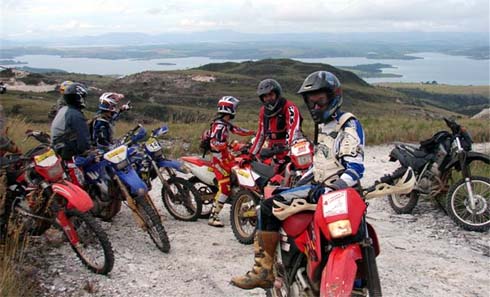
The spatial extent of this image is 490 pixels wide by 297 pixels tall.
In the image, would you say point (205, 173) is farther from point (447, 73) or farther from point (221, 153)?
point (447, 73)

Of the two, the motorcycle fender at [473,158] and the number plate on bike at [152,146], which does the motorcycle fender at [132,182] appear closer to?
the number plate on bike at [152,146]

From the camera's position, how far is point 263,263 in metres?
4.10

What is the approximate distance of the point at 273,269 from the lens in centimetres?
409

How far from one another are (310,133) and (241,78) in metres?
64.7

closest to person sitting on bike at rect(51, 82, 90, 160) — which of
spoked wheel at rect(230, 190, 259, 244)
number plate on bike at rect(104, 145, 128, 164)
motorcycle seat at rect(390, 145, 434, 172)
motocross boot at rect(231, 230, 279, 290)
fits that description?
number plate on bike at rect(104, 145, 128, 164)

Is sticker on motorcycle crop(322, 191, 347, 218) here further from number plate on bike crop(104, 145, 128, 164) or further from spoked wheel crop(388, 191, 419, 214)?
spoked wheel crop(388, 191, 419, 214)

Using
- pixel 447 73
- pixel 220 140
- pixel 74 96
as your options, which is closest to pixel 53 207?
pixel 74 96

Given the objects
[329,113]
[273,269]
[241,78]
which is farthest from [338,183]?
[241,78]

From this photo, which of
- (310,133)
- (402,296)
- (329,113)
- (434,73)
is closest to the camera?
(329,113)

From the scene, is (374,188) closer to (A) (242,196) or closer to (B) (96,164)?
(A) (242,196)

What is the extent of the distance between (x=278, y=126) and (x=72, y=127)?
110 inches

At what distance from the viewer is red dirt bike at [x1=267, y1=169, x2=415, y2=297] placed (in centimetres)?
295

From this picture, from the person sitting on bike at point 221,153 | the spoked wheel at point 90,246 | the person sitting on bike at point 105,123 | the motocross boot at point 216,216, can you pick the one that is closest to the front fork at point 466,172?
the person sitting on bike at point 221,153

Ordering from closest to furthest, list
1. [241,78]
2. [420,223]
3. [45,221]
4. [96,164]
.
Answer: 1. [45,221]
2. [96,164]
3. [420,223]
4. [241,78]
